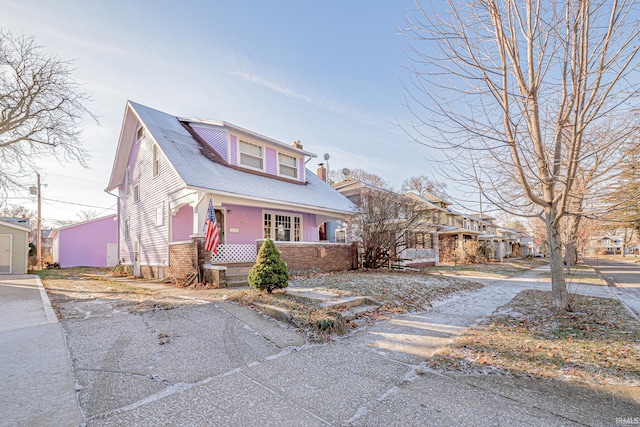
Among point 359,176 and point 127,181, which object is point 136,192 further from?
point 359,176

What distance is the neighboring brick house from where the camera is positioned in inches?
431

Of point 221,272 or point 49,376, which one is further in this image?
point 221,272

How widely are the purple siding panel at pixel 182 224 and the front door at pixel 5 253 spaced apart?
11.8 metres

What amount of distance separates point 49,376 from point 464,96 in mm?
7036

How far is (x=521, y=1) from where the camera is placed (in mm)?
4820

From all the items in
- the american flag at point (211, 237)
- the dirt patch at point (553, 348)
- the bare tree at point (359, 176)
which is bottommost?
the dirt patch at point (553, 348)

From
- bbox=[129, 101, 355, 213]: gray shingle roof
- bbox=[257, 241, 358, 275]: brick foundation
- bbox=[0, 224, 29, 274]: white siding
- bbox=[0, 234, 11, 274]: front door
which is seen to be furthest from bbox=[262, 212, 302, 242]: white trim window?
bbox=[0, 234, 11, 274]: front door

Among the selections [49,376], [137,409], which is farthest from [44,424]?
[49,376]

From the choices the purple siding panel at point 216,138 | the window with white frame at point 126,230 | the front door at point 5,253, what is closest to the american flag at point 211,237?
the purple siding panel at point 216,138

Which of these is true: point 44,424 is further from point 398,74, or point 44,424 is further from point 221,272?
point 221,272

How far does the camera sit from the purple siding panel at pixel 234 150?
44.8ft

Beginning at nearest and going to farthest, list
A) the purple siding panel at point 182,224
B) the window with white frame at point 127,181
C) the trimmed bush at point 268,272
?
the trimmed bush at point 268,272 < the purple siding panel at point 182,224 < the window with white frame at point 127,181

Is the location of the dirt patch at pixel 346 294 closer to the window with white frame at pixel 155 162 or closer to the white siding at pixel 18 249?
the window with white frame at pixel 155 162

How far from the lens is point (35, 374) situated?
347cm
